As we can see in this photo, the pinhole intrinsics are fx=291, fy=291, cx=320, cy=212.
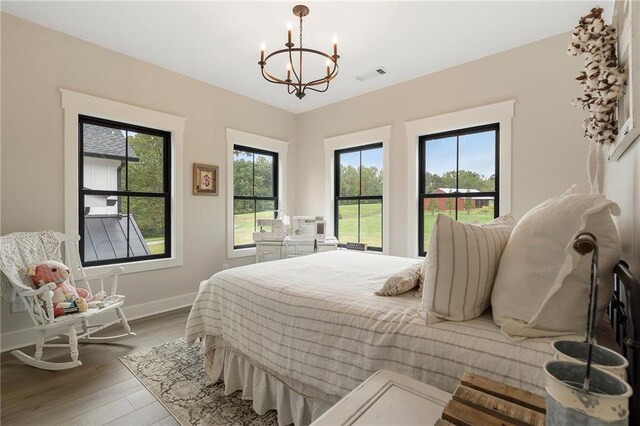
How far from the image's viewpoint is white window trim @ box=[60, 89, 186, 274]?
2.72m

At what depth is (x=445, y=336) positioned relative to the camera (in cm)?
105

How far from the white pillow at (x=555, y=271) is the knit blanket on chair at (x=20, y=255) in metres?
3.06

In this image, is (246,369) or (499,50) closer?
(246,369)

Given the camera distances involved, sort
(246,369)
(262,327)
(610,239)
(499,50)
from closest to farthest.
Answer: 1. (610,239)
2. (262,327)
3. (246,369)
4. (499,50)

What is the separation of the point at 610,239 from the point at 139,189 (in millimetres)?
3805

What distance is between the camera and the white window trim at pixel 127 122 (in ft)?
8.91

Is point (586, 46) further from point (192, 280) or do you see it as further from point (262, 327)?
point (192, 280)

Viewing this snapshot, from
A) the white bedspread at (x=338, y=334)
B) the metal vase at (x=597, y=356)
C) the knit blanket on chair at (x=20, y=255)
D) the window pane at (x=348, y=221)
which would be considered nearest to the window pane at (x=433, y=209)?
the window pane at (x=348, y=221)

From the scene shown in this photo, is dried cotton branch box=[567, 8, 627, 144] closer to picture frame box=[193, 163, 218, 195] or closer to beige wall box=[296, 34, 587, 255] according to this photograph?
beige wall box=[296, 34, 587, 255]

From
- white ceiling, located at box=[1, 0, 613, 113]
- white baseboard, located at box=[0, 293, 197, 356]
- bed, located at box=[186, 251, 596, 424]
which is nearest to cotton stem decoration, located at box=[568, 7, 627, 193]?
bed, located at box=[186, 251, 596, 424]

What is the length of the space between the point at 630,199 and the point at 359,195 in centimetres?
321

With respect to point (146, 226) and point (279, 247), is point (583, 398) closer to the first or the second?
point (279, 247)

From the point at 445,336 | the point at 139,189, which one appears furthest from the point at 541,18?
the point at 139,189

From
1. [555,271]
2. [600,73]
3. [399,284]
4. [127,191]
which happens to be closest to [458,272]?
[555,271]
